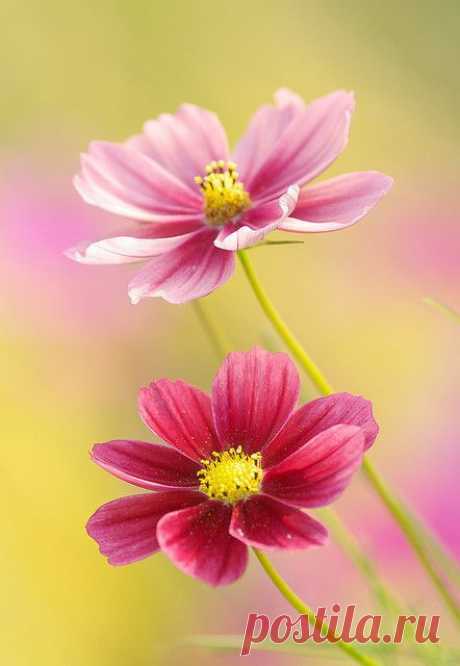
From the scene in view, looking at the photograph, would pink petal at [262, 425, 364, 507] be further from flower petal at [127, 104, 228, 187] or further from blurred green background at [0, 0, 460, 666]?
flower petal at [127, 104, 228, 187]

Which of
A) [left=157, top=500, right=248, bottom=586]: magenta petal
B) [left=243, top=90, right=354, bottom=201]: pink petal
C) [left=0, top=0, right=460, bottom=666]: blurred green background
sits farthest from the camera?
[left=0, top=0, right=460, bottom=666]: blurred green background

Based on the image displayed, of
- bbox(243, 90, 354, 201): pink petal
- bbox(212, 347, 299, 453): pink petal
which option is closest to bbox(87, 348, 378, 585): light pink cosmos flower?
bbox(212, 347, 299, 453): pink petal

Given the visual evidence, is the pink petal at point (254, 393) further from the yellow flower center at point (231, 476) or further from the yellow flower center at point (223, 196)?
the yellow flower center at point (223, 196)

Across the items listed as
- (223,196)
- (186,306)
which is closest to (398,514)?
(223,196)

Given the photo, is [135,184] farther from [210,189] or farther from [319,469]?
[319,469]

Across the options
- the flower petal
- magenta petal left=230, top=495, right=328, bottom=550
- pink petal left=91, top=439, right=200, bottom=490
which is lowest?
magenta petal left=230, top=495, right=328, bottom=550

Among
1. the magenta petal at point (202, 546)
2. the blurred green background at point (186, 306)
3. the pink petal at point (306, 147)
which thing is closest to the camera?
the magenta petal at point (202, 546)

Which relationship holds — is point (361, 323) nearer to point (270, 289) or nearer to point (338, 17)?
point (270, 289)

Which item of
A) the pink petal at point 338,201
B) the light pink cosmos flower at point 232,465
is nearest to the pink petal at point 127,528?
the light pink cosmos flower at point 232,465

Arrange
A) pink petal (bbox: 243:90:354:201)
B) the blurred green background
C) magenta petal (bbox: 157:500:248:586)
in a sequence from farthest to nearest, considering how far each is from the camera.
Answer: the blurred green background
pink petal (bbox: 243:90:354:201)
magenta petal (bbox: 157:500:248:586)
